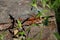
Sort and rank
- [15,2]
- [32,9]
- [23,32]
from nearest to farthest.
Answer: [23,32] → [32,9] → [15,2]

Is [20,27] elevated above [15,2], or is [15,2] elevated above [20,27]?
[15,2]

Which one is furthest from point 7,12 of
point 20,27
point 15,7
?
point 20,27

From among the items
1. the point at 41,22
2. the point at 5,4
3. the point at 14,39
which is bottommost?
the point at 14,39

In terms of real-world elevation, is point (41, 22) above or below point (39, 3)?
below

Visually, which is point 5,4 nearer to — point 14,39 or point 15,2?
point 15,2

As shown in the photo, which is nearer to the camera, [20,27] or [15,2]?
[20,27]

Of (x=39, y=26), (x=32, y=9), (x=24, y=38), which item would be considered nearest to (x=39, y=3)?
(x=32, y=9)

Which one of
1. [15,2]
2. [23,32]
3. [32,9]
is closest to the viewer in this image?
[23,32]

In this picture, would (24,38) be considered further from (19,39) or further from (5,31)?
(5,31)
